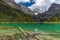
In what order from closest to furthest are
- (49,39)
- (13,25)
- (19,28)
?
(49,39) < (19,28) < (13,25)

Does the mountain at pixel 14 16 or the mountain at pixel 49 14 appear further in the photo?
the mountain at pixel 14 16

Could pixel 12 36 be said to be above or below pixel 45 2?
below

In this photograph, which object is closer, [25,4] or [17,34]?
[17,34]

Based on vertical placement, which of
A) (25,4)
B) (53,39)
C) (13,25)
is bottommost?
(53,39)

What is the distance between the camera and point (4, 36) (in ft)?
27.5

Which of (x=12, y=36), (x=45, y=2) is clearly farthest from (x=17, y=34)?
(x=45, y=2)

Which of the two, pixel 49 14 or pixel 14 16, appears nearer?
pixel 49 14

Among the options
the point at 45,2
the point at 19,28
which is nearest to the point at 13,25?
the point at 19,28

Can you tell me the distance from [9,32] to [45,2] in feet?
7.95

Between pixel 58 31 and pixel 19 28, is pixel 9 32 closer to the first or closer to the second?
pixel 19 28

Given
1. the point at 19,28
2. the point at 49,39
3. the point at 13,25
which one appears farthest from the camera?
the point at 13,25

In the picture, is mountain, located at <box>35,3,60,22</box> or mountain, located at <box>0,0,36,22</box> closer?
mountain, located at <box>35,3,60,22</box>

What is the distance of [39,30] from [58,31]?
925 mm

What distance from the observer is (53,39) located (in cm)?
841
